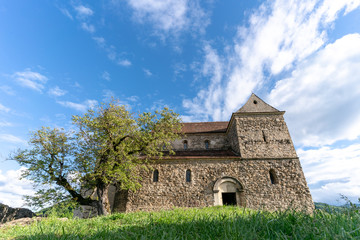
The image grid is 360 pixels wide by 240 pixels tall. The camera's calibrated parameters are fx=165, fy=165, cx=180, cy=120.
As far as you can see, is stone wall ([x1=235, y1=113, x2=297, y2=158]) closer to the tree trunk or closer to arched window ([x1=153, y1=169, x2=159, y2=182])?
arched window ([x1=153, y1=169, x2=159, y2=182])

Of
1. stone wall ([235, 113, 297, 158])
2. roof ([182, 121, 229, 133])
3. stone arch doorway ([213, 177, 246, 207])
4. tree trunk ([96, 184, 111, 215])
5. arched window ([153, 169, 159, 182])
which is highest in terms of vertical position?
roof ([182, 121, 229, 133])

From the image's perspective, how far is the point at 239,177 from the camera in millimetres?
14336

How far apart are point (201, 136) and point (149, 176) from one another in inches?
298

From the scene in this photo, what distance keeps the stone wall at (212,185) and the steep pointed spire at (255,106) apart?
5.34m

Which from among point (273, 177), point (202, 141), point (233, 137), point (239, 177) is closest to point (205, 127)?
point (202, 141)

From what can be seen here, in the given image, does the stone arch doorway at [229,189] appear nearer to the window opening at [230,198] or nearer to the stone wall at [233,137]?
the window opening at [230,198]

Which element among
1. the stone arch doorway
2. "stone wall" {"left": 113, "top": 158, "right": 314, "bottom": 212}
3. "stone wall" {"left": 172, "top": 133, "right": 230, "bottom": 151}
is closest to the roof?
"stone wall" {"left": 172, "top": 133, "right": 230, "bottom": 151}

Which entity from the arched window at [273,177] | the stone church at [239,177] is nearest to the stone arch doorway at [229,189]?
the stone church at [239,177]

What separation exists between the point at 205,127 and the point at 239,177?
764cm

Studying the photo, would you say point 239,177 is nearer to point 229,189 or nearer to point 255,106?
point 229,189

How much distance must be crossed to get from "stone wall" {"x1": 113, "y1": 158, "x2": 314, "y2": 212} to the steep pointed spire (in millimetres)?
5340

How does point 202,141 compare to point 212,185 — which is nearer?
point 212,185

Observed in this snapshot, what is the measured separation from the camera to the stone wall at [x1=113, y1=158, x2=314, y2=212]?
1352 centimetres

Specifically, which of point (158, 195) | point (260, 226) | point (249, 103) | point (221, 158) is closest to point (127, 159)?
point (158, 195)
